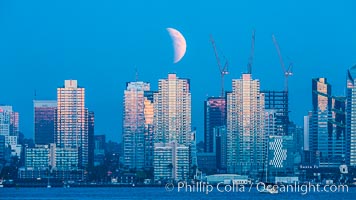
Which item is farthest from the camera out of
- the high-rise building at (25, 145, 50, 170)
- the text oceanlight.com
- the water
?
the high-rise building at (25, 145, 50, 170)

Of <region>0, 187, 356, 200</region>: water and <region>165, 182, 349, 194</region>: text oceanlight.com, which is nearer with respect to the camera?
<region>0, 187, 356, 200</region>: water

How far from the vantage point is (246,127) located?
178125 mm

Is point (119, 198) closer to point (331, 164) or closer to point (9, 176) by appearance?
point (9, 176)

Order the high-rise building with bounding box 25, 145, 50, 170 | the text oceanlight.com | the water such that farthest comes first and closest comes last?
the high-rise building with bounding box 25, 145, 50, 170 → the text oceanlight.com → the water

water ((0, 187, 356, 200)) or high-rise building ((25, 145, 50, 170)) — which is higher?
high-rise building ((25, 145, 50, 170))

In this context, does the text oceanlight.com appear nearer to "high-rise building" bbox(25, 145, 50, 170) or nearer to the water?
the water

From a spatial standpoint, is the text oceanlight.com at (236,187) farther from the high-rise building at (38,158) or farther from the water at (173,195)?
the high-rise building at (38,158)

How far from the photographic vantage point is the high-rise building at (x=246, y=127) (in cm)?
17462

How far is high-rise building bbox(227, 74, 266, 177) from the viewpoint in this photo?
174625 millimetres

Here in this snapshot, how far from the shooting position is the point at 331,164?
18362 cm

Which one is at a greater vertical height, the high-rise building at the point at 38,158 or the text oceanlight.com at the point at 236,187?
the high-rise building at the point at 38,158

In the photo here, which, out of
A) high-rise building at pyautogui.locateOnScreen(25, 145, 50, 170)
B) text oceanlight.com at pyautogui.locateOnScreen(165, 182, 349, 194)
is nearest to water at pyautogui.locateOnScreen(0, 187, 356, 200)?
text oceanlight.com at pyautogui.locateOnScreen(165, 182, 349, 194)

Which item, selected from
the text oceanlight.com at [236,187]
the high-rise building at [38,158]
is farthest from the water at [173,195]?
the high-rise building at [38,158]

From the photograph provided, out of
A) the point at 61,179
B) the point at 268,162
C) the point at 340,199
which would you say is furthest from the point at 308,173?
the point at 340,199
